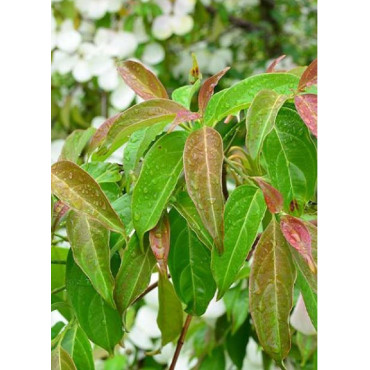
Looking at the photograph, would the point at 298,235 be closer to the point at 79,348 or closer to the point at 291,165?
the point at 291,165

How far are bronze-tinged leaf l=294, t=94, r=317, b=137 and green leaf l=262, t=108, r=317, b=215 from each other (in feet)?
0.10

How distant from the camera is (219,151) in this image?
40cm

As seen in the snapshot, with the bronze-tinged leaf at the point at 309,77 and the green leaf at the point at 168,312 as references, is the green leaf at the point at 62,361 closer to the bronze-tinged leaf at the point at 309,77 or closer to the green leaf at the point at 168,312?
the green leaf at the point at 168,312

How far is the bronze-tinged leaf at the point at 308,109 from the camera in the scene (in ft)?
1.30

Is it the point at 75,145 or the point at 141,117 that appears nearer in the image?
the point at 141,117

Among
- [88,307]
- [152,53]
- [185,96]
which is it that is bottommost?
[152,53]

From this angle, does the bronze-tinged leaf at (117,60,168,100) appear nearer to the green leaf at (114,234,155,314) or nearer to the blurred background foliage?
the green leaf at (114,234,155,314)

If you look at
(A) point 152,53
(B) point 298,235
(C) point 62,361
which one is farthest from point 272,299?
(A) point 152,53

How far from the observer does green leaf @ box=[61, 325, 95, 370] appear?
48 cm

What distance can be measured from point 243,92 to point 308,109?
0.17ft

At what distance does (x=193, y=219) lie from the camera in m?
0.43

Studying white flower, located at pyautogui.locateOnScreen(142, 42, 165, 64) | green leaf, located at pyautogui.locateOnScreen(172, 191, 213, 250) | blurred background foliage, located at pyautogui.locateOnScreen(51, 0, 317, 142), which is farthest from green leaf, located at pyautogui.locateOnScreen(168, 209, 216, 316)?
white flower, located at pyautogui.locateOnScreen(142, 42, 165, 64)
